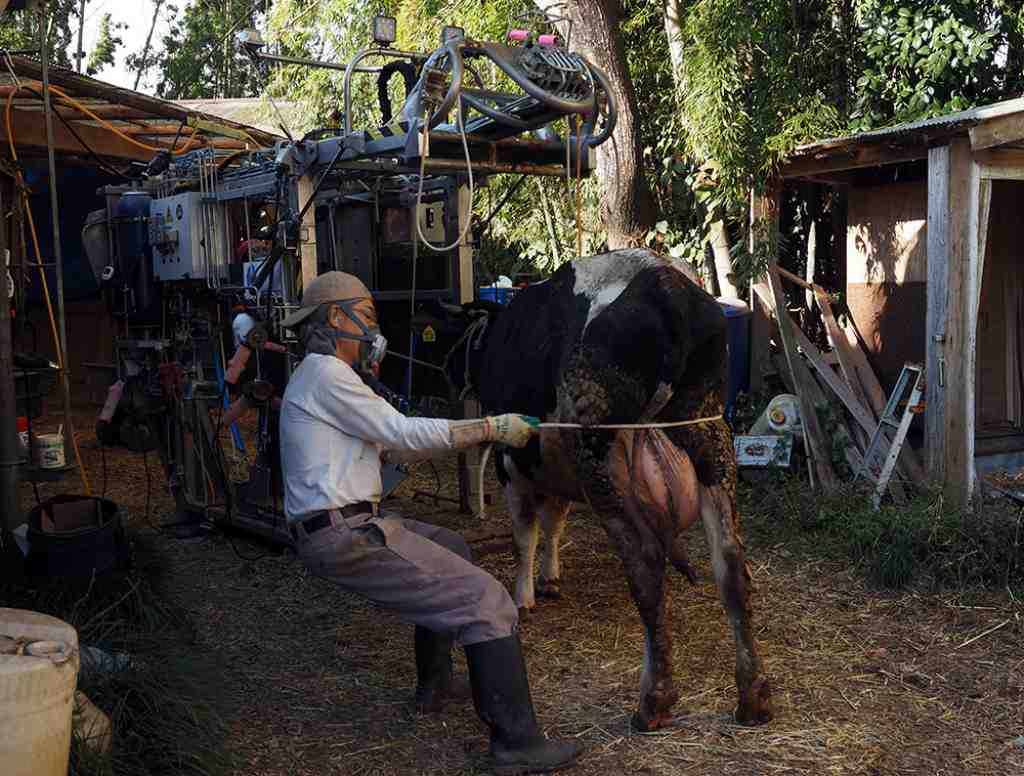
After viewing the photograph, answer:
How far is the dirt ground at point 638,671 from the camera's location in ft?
12.7

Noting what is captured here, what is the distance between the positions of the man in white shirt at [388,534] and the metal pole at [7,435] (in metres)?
1.85

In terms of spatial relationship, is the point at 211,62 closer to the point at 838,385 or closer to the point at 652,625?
the point at 838,385

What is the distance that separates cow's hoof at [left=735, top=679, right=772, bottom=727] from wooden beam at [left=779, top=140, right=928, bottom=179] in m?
4.36

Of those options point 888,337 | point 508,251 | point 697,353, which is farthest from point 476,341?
point 508,251

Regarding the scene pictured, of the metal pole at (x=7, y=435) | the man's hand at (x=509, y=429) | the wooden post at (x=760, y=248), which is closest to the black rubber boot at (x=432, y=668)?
the man's hand at (x=509, y=429)

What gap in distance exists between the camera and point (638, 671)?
4.64 metres

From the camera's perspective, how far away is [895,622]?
17.4ft

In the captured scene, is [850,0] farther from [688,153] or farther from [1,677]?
[1,677]

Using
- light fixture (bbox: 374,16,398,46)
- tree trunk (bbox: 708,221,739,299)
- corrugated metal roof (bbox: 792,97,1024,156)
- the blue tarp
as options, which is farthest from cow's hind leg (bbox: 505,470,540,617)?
the blue tarp

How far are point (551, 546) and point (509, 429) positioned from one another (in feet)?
6.84

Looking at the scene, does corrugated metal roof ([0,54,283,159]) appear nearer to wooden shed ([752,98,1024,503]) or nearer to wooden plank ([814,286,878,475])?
wooden shed ([752,98,1024,503])

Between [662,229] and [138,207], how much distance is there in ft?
15.2

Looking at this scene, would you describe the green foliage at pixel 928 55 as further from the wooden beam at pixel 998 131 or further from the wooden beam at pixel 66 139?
the wooden beam at pixel 66 139

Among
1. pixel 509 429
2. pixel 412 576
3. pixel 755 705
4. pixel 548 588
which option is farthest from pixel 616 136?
pixel 412 576
